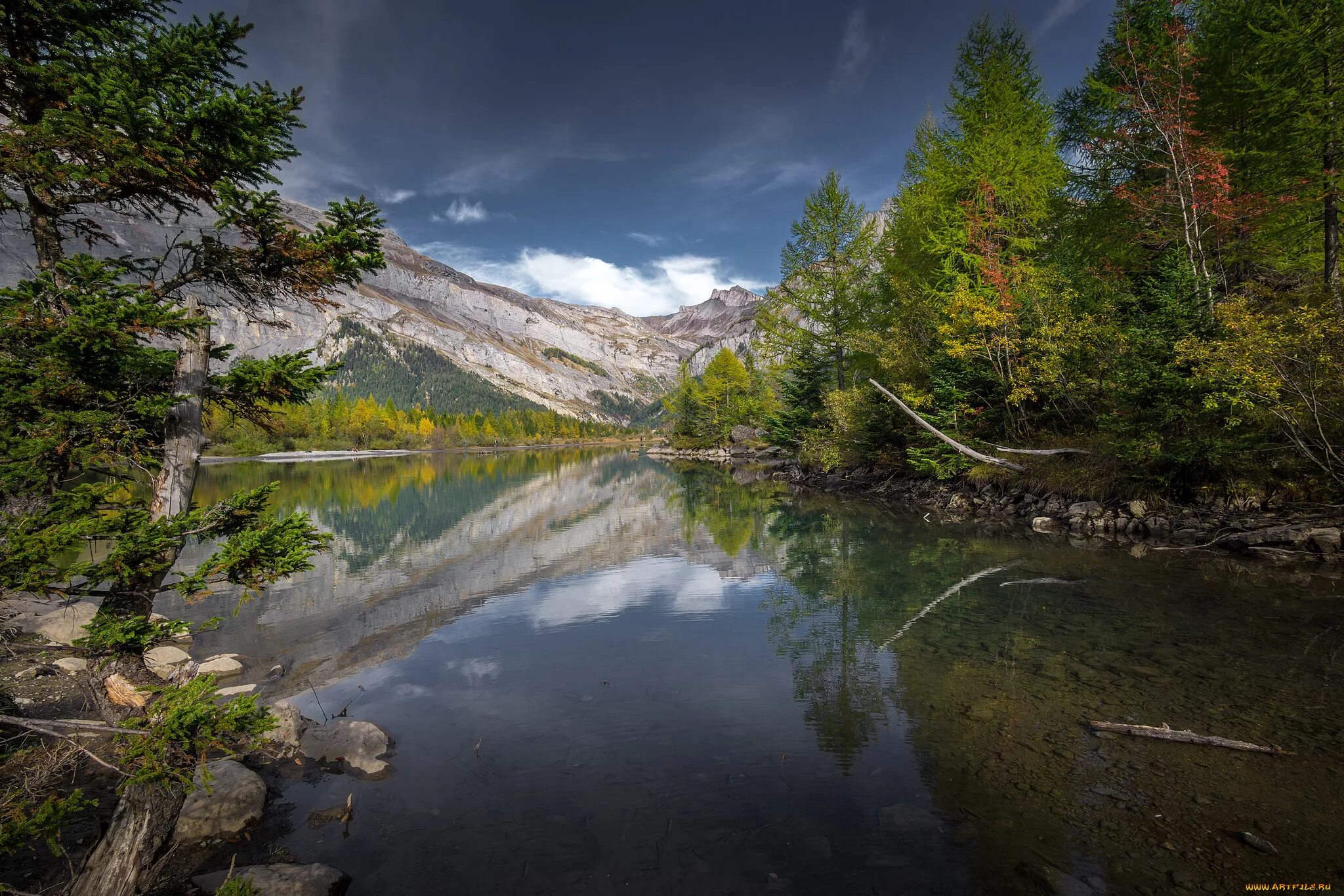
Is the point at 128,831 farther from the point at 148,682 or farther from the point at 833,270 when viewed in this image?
the point at 833,270

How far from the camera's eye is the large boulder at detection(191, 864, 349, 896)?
4.88 meters

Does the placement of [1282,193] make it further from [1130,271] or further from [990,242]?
[990,242]

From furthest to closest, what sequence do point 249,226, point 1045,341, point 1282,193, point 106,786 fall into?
point 1045,341 → point 1282,193 → point 106,786 → point 249,226

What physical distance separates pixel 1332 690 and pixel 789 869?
873 centimetres

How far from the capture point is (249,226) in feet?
16.6

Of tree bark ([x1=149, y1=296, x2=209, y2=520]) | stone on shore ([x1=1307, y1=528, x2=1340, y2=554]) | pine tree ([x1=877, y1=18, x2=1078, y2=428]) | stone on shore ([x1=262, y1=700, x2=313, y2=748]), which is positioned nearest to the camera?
tree bark ([x1=149, y1=296, x2=209, y2=520])

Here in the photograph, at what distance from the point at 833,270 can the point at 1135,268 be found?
16.0 metres

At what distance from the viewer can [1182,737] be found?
22.4 ft

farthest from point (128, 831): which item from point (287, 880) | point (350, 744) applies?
point (350, 744)

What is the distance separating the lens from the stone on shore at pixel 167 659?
10.3 metres

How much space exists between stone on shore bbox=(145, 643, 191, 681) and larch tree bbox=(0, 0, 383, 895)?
20.4 feet

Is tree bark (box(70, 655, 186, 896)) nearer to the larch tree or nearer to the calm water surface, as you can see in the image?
the larch tree

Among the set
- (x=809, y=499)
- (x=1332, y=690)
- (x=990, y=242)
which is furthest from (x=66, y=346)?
(x=809, y=499)

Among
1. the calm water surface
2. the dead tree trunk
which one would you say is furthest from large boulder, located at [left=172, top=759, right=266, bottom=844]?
the dead tree trunk
